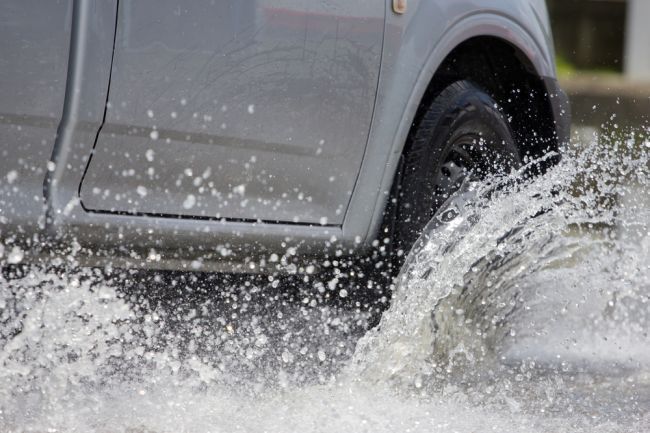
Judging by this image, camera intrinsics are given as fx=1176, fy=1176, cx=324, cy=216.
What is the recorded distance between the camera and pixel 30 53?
229cm

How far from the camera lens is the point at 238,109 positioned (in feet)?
8.82

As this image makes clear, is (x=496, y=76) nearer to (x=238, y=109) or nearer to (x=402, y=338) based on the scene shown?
(x=402, y=338)

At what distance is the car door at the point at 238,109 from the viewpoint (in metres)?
2.50

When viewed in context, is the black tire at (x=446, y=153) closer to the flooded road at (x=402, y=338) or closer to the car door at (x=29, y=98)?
the flooded road at (x=402, y=338)

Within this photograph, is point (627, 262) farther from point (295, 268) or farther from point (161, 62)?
point (161, 62)

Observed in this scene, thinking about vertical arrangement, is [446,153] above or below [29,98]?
below

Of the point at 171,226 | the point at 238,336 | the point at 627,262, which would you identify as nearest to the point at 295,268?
the point at 238,336

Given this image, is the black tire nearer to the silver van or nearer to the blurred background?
the silver van

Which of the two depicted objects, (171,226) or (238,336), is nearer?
(171,226)

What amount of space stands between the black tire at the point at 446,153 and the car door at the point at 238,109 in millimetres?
233

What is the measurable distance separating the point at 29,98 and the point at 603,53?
45.2ft

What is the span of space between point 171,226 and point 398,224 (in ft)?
2.55

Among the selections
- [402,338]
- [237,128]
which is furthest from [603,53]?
[237,128]

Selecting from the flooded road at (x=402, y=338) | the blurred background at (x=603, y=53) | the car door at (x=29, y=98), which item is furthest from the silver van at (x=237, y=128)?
the blurred background at (x=603, y=53)
